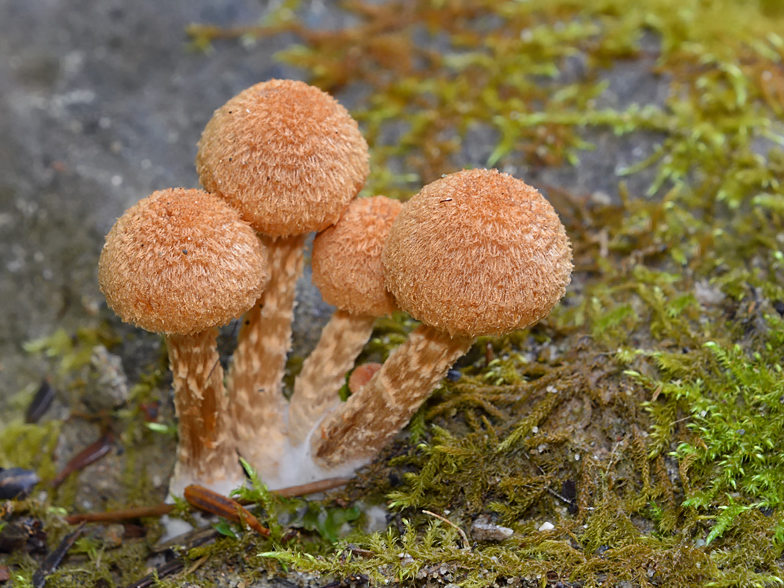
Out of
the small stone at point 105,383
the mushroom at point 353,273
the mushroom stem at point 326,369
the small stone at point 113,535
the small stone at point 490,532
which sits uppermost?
the mushroom at point 353,273

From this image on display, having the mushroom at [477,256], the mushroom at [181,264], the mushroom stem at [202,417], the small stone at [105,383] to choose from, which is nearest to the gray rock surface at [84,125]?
the small stone at [105,383]

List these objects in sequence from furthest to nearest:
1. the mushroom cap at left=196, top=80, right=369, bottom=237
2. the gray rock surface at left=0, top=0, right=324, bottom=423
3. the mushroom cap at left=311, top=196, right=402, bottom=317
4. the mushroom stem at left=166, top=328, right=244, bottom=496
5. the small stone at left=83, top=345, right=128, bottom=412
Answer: the gray rock surface at left=0, top=0, right=324, bottom=423 < the small stone at left=83, top=345, right=128, bottom=412 < the mushroom stem at left=166, top=328, right=244, bottom=496 < the mushroom cap at left=311, top=196, right=402, bottom=317 < the mushroom cap at left=196, top=80, right=369, bottom=237

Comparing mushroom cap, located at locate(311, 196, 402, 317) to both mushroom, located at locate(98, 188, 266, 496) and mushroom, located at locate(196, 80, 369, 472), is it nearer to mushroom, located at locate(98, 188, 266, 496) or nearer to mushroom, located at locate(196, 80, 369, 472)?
mushroom, located at locate(196, 80, 369, 472)

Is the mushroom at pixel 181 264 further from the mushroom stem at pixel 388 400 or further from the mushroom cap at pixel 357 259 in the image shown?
the mushroom stem at pixel 388 400

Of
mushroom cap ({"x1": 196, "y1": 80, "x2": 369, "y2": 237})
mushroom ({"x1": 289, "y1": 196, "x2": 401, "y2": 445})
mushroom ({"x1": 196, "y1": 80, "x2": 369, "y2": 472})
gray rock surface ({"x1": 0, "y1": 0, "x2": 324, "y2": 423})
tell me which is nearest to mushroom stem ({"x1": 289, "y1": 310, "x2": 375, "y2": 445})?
mushroom ({"x1": 289, "y1": 196, "x2": 401, "y2": 445})

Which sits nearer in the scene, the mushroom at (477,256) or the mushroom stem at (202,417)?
the mushroom at (477,256)

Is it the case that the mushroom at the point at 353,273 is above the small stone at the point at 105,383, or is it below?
above

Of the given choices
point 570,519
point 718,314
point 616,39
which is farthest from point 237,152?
point 616,39

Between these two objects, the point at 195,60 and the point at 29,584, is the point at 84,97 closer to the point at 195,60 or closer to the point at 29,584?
the point at 195,60
